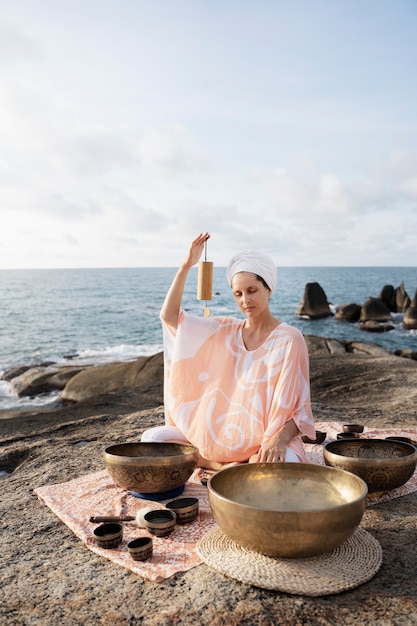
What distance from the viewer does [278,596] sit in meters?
2.17

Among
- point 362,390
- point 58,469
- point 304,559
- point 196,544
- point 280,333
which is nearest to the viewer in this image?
point 304,559

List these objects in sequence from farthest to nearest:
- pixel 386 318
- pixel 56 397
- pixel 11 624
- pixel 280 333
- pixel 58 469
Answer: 1. pixel 386 318
2. pixel 56 397
3. pixel 58 469
4. pixel 280 333
5. pixel 11 624

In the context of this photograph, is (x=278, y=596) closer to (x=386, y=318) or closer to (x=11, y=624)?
(x=11, y=624)

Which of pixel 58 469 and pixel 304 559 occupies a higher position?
pixel 304 559

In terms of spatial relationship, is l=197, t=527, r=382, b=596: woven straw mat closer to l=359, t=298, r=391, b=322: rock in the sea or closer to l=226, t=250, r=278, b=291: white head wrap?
l=226, t=250, r=278, b=291: white head wrap

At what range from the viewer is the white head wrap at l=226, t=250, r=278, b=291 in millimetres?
3461

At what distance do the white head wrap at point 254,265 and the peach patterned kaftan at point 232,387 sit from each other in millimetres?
363

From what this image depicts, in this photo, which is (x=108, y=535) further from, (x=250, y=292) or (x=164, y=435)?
(x=250, y=292)

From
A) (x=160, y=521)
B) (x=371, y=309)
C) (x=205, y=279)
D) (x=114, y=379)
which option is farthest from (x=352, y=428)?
Answer: (x=371, y=309)

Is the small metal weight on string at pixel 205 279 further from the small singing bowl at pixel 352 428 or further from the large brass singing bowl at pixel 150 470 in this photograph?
the small singing bowl at pixel 352 428

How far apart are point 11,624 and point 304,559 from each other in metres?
1.28

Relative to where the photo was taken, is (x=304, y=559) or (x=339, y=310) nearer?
(x=304, y=559)

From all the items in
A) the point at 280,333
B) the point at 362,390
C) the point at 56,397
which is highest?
the point at 280,333

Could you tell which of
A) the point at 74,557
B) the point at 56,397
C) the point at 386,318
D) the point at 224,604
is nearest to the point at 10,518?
the point at 74,557
